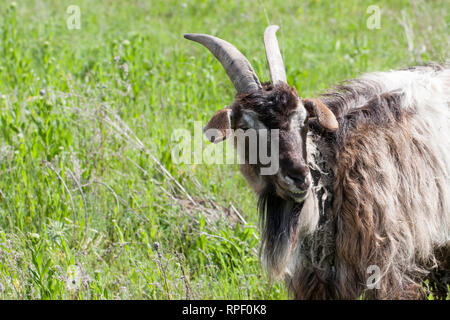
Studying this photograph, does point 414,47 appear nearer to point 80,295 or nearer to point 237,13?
point 237,13

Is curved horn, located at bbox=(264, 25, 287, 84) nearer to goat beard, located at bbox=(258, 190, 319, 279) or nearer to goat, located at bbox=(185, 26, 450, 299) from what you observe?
goat, located at bbox=(185, 26, 450, 299)

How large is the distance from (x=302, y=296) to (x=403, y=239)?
0.74m

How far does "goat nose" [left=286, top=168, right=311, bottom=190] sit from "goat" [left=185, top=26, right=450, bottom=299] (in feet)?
0.23

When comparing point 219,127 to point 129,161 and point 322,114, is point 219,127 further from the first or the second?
point 129,161

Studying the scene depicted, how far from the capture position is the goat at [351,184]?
373 cm

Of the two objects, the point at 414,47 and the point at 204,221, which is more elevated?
the point at 414,47

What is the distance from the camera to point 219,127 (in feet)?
12.1

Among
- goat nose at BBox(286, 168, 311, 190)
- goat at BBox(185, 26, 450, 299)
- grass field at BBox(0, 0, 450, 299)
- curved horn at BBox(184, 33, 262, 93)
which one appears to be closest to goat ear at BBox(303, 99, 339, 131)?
goat at BBox(185, 26, 450, 299)

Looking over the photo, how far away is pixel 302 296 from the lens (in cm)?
409

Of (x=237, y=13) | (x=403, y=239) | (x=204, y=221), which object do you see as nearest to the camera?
(x=403, y=239)

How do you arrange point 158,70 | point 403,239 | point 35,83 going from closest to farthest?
point 403,239 → point 35,83 → point 158,70

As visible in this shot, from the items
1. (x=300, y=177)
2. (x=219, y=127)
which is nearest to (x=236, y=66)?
(x=219, y=127)

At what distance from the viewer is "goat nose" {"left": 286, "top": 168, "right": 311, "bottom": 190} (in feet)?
11.3

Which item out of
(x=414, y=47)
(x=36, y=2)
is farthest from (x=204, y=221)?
(x=36, y=2)
